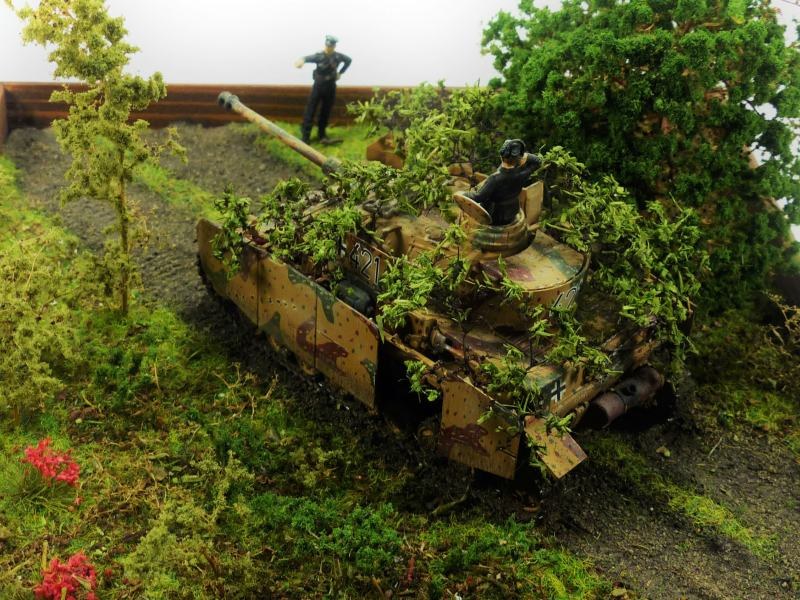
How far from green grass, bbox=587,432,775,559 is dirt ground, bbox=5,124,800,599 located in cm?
9

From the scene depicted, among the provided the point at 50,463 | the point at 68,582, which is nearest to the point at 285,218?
the point at 50,463

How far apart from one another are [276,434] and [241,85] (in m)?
7.64

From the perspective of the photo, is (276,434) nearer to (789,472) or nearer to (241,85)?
(789,472)

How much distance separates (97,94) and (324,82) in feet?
17.8

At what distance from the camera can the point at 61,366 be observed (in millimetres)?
11180

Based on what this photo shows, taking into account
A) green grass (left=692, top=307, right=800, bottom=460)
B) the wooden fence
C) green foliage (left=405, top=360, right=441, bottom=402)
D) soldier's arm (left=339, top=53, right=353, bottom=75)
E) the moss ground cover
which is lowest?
the moss ground cover

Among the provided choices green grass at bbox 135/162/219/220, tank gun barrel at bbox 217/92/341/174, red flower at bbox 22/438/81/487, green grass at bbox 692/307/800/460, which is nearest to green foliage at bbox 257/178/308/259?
tank gun barrel at bbox 217/92/341/174

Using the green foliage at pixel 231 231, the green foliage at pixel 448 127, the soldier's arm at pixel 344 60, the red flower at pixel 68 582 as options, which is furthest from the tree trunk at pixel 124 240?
the soldier's arm at pixel 344 60

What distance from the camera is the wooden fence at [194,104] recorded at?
1599 cm

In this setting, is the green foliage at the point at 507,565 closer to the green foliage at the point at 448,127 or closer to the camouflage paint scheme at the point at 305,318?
the camouflage paint scheme at the point at 305,318

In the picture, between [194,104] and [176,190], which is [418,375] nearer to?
[176,190]

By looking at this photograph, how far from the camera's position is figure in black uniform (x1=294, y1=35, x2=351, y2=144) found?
1529 centimetres

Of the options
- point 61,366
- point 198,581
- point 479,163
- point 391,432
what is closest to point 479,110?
point 479,163

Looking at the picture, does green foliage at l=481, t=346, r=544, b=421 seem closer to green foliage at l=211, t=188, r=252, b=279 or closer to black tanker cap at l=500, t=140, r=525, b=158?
black tanker cap at l=500, t=140, r=525, b=158
